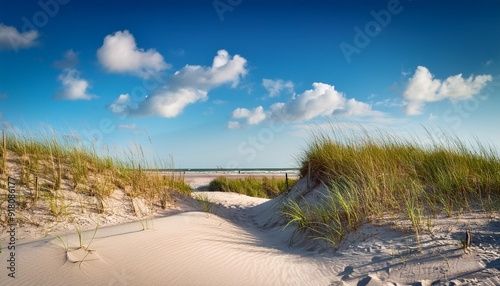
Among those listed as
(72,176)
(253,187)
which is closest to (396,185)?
(72,176)

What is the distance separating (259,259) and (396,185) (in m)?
2.65

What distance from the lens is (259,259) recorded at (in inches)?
133

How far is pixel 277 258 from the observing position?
11.4ft

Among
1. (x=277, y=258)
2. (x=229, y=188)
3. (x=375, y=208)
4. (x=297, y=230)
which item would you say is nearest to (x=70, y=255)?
(x=277, y=258)

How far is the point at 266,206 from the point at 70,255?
18.3 ft

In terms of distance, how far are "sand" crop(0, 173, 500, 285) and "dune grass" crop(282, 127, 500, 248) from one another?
0.28 m

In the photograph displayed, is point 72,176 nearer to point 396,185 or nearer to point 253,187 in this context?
→ point 396,185

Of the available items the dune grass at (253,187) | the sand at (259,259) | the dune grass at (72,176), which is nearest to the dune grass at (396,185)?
the sand at (259,259)

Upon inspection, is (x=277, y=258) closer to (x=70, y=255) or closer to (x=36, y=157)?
(x=70, y=255)

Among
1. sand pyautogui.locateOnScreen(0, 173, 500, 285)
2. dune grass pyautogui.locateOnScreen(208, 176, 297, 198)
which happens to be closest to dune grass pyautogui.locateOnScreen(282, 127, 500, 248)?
sand pyautogui.locateOnScreen(0, 173, 500, 285)

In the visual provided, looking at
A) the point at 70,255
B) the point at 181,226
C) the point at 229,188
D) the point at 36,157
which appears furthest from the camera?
the point at 229,188

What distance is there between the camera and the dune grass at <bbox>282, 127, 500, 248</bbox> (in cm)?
410

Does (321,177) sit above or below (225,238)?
above

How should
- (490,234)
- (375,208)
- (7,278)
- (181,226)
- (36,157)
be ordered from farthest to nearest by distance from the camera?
(36,157)
(181,226)
(375,208)
(490,234)
(7,278)
